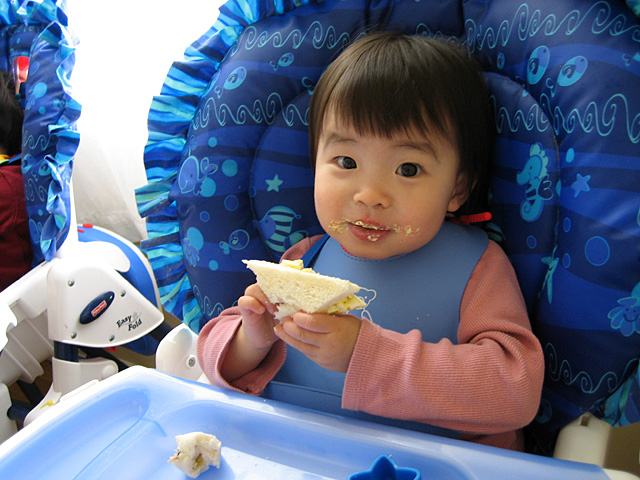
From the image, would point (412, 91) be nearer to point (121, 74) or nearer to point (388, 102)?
point (388, 102)

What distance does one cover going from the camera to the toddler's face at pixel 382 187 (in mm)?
611

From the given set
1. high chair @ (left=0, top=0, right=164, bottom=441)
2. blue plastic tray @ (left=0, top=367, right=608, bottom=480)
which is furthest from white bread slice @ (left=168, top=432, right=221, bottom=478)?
high chair @ (left=0, top=0, right=164, bottom=441)

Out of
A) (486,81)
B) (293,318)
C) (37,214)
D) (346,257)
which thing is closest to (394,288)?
(346,257)

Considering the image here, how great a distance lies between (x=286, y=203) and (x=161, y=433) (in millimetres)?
369

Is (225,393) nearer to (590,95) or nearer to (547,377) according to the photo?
(547,377)

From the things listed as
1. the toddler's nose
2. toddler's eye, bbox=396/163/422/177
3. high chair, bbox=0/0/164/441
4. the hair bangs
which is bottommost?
high chair, bbox=0/0/164/441

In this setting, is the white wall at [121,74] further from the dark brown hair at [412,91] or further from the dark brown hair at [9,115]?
the dark brown hair at [412,91]

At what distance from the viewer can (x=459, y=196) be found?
70 centimetres

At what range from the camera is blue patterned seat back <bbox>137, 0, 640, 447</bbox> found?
539 mm

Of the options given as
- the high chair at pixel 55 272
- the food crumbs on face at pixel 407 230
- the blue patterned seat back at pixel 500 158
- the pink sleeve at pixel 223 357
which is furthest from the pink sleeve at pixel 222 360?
the high chair at pixel 55 272

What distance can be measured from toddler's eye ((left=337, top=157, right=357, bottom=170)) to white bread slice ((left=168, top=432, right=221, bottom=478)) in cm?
36

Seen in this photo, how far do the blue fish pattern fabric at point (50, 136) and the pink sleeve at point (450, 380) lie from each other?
0.81 m

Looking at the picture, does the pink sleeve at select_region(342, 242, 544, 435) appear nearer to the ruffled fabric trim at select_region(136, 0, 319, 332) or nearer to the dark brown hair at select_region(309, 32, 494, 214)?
the dark brown hair at select_region(309, 32, 494, 214)

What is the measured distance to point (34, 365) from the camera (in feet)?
4.05
